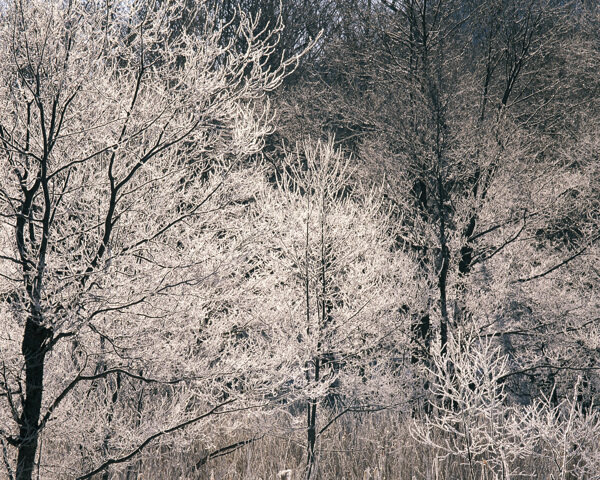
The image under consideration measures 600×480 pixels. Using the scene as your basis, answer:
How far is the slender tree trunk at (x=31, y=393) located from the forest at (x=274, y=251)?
0.02m

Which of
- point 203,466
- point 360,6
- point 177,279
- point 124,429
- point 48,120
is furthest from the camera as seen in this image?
point 360,6

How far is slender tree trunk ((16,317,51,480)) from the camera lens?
3.93 metres

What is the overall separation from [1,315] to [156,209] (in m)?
1.48

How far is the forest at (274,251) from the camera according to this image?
4005 mm

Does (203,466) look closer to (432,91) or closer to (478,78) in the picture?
(432,91)

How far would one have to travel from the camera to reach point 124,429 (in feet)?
16.9

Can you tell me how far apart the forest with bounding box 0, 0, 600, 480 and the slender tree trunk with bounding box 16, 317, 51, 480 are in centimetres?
2

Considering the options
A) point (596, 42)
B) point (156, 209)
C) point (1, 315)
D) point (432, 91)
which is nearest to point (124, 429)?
point (1, 315)

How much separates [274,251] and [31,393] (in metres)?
4.65

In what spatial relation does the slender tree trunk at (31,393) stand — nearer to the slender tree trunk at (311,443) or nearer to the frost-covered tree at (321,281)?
the slender tree trunk at (311,443)

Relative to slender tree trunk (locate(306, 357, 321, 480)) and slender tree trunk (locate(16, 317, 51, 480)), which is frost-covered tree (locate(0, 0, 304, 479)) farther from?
slender tree trunk (locate(306, 357, 321, 480))

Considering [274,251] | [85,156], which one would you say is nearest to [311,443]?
[274,251]

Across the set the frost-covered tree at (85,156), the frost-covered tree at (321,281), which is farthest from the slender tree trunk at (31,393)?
the frost-covered tree at (321,281)

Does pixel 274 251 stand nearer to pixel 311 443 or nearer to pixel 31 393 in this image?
pixel 311 443
